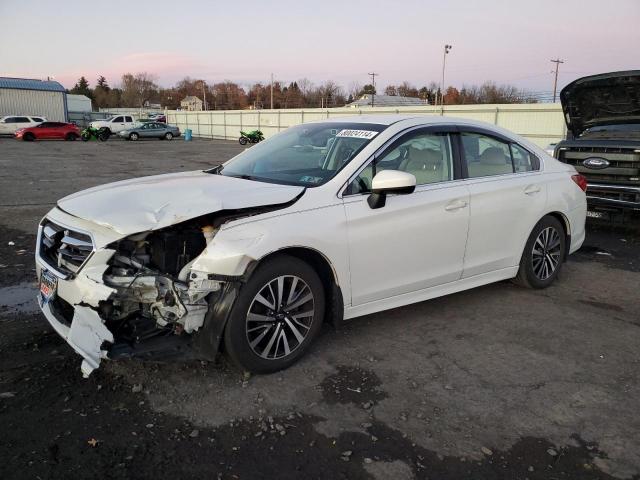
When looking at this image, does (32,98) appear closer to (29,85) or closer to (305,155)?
(29,85)

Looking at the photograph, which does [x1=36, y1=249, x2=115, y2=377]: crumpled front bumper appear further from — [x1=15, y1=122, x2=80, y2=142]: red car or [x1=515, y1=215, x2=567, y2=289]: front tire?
[x1=15, y1=122, x2=80, y2=142]: red car

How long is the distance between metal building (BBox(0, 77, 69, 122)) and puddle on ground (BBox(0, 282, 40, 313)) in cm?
5337

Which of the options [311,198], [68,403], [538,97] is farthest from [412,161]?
[538,97]

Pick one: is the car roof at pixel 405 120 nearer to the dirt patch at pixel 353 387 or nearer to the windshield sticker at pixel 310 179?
the windshield sticker at pixel 310 179

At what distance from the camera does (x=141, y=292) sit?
10.6 ft

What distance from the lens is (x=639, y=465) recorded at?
276 centimetres

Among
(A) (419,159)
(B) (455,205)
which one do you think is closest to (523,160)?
(B) (455,205)

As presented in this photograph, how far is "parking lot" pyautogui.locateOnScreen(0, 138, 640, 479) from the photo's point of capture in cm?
271

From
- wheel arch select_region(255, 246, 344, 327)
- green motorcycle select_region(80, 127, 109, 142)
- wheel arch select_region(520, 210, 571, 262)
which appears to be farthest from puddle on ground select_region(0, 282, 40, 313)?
green motorcycle select_region(80, 127, 109, 142)

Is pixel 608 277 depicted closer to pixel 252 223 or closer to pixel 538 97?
pixel 252 223

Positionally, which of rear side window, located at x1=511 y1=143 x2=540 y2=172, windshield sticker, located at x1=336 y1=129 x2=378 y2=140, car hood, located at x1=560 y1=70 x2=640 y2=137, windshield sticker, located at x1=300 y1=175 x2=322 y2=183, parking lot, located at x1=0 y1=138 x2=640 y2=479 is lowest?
parking lot, located at x1=0 y1=138 x2=640 y2=479

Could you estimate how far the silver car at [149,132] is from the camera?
42.8m

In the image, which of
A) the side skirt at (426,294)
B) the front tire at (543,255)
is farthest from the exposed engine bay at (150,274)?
the front tire at (543,255)

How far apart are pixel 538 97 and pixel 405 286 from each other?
115ft
